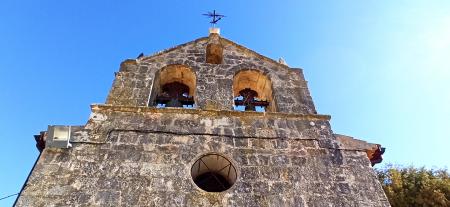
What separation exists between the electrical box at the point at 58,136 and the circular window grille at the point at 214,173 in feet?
6.93

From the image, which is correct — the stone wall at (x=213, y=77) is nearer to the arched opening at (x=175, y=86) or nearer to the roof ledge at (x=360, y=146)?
the arched opening at (x=175, y=86)

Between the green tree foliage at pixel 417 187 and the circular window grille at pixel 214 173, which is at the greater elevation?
the green tree foliage at pixel 417 187

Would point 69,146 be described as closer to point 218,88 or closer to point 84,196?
point 84,196

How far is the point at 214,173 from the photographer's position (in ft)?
22.3

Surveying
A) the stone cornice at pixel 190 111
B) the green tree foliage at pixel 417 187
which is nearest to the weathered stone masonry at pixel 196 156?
the stone cornice at pixel 190 111

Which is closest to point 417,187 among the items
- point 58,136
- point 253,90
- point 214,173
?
point 253,90

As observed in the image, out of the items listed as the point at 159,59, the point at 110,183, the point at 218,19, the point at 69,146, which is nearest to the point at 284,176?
the point at 110,183

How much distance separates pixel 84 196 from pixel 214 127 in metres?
2.49

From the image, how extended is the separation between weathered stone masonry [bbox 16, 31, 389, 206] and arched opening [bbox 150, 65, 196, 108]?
0.36 meters

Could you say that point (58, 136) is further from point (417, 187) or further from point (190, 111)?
point (417, 187)

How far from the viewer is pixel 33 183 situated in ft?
18.3

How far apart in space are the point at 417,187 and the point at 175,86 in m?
10.2

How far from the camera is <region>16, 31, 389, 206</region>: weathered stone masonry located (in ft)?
18.4

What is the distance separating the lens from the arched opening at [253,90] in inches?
339
